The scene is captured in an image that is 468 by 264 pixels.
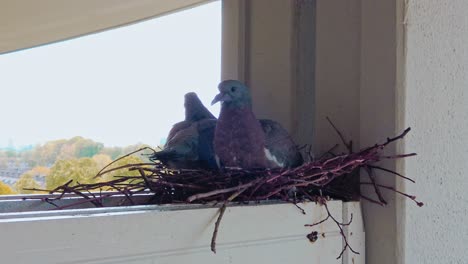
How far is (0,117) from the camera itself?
5.11m

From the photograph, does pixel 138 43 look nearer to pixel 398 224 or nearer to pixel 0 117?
pixel 0 117

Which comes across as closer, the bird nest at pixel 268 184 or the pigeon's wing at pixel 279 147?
the bird nest at pixel 268 184

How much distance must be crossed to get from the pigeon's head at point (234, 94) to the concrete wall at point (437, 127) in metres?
0.50

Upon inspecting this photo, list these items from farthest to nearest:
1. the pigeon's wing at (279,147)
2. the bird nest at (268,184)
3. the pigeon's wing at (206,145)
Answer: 1. the pigeon's wing at (206,145)
2. the pigeon's wing at (279,147)
3. the bird nest at (268,184)

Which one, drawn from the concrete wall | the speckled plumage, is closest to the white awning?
the speckled plumage

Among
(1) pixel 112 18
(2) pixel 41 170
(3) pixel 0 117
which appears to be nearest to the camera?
(1) pixel 112 18

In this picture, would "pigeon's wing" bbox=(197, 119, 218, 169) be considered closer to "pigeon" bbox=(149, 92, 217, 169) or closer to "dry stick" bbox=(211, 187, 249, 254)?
"pigeon" bbox=(149, 92, 217, 169)

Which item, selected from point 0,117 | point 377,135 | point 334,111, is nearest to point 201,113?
point 334,111

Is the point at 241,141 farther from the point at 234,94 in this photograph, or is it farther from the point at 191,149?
the point at 191,149

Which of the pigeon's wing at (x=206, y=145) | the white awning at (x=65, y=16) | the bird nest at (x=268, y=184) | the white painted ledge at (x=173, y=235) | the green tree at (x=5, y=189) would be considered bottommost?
the green tree at (x=5, y=189)

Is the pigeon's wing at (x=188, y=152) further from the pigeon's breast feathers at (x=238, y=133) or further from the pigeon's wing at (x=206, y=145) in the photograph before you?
the pigeon's breast feathers at (x=238, y=133)

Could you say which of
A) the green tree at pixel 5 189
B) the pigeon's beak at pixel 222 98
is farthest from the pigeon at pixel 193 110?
the green tree at pixel 5 189

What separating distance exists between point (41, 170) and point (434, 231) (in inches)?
111

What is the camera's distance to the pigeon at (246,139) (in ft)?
4.42
